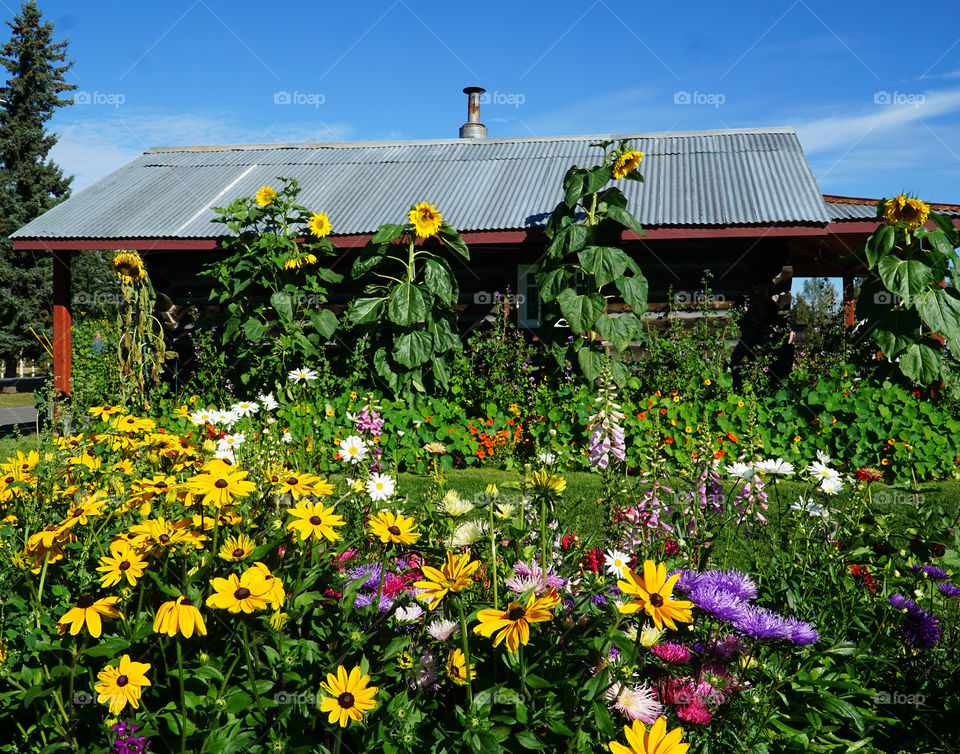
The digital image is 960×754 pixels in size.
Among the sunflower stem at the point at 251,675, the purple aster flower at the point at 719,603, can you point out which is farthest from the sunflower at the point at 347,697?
the purple aster flower at the point at 719,603

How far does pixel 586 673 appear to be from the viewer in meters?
1.60

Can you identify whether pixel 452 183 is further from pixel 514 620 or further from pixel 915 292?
pixel 514 620

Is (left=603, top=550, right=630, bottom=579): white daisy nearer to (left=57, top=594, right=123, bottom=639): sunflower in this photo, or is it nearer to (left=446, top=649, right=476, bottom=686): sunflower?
(left=446, top=649, right=476, bottom=686): sunflower

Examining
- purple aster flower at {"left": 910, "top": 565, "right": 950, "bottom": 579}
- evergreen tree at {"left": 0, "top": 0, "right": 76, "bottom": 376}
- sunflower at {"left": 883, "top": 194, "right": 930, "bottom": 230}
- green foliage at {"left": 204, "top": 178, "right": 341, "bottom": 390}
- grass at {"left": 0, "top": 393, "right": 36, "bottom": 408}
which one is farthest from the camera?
evergreen tree at {"left": 0, "top": 0, "right": 76, "bottom": 376}

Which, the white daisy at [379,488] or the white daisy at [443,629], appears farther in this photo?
the white daisy at [379,488]

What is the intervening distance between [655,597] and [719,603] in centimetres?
28

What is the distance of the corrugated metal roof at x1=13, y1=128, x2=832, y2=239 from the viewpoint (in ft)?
26.4

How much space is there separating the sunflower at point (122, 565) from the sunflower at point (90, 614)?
0.14ft

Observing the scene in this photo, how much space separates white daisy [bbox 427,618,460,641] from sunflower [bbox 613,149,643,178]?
567 cm

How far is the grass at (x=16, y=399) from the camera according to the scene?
Answer: 59.7 ft

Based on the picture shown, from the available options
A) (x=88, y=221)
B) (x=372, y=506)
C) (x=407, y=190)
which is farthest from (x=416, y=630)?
(x=88, y=221)

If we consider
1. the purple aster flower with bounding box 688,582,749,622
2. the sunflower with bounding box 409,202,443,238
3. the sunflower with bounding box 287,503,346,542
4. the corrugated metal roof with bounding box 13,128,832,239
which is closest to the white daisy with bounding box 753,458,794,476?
the purple aster flower with bounding box 688,582,749,622

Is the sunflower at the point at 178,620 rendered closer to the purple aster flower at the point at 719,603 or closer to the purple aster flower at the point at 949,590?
the purple aster flower at the point at 719,603

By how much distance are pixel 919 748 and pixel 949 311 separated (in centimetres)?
492
